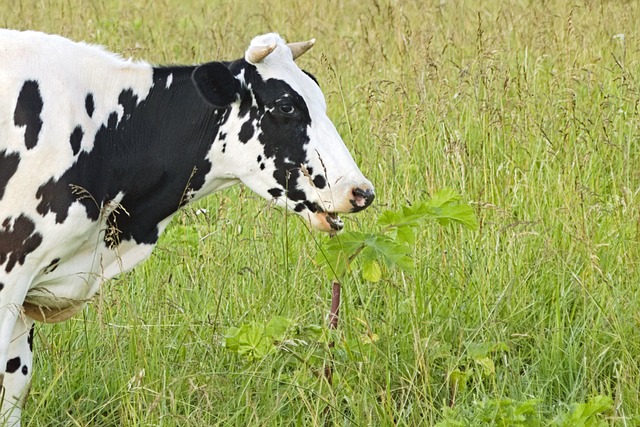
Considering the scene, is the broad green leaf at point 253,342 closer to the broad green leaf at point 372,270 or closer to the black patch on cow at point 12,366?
the broad green leaf at point 372,270

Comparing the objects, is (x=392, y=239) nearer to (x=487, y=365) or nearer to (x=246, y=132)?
(x=487, y=365)

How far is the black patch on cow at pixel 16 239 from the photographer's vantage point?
11.8 ft

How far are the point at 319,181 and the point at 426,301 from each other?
0.71 metres

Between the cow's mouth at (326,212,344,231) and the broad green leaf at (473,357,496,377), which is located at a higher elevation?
the cow's mouth at (326,212,344,231)

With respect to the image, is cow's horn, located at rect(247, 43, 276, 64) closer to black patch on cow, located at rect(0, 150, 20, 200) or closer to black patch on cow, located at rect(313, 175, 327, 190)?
black patch on cow, located at rect(313, 175, 327, 190)

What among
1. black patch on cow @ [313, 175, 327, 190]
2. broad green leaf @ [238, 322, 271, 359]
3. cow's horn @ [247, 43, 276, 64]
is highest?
cow's horn @ [247, 43, 276, 64]

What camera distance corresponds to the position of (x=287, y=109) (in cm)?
394

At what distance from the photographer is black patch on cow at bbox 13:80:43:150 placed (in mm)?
3613

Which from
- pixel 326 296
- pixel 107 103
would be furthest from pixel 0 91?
pixel 326 296

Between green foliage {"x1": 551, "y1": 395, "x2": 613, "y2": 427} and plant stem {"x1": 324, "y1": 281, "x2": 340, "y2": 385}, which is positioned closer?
green foliage {"x1": 551, "y1": 395, "x2": 613, "y2": 427}

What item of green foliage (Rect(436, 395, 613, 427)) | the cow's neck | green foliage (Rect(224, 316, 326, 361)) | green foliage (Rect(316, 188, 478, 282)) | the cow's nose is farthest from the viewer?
the cow's neck

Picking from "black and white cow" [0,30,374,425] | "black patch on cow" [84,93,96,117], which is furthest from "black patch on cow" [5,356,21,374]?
"black patch on cow" [84,93,96,117]

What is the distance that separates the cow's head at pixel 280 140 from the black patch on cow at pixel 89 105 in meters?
0.39

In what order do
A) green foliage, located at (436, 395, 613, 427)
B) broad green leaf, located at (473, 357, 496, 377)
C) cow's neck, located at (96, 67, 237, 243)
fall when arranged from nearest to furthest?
green foliage, located at (436, 395, 613, 427) → broad green leaf, located at (473, 357, 496, 377) → cow's neck, located at (96, 67, 237, 243)
